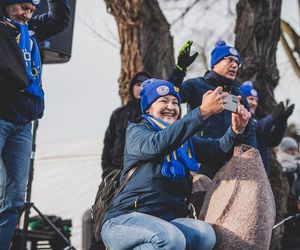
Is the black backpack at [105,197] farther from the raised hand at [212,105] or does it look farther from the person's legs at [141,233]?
the raised hand at [212,105]

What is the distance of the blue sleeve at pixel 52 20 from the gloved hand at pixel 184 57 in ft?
2.95

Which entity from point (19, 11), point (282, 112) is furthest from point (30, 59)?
point (282, 112)

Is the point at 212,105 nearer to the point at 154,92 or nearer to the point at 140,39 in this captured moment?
the point at 154,92

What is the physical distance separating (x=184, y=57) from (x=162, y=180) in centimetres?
139

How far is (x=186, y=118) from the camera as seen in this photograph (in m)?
2.59

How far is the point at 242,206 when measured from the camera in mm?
2652

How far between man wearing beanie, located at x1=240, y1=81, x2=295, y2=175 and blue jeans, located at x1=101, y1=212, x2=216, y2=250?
2395mm

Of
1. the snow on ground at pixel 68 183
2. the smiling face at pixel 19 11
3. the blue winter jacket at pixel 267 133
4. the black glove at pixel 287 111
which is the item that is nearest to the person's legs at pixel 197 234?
the smiling face at pixel 19 11

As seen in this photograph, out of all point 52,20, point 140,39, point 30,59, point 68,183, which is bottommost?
point 68,183

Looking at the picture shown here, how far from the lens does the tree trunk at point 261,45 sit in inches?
246

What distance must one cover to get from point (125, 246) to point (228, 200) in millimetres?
556

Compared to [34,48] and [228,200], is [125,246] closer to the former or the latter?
[228,200]

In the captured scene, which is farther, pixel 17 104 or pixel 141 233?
pixel 17 104

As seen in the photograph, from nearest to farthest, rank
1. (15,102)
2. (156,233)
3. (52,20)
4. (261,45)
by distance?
1. (156,233)
2. (15,102)
3. (52,20)
4. (261,45)
